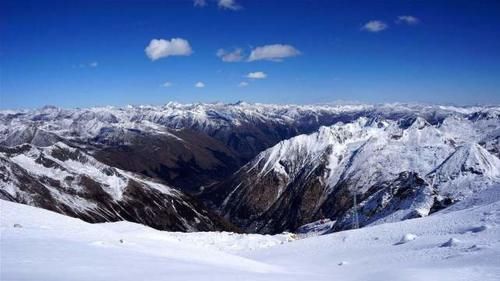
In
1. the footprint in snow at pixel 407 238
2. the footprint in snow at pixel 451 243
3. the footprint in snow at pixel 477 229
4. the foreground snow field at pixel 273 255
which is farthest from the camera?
the footprint in snow at pixel 407 238

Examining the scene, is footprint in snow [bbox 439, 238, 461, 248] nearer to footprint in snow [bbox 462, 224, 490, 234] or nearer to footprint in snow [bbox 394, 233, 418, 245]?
footprint in snow [bbox 394, 233, 418, 245]

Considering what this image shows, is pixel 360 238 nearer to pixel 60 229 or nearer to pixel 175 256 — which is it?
pixel 175 256

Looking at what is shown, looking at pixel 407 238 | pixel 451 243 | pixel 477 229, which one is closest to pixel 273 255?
pixel 407 238

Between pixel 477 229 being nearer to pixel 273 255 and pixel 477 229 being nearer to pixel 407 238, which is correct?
pixel 407 238

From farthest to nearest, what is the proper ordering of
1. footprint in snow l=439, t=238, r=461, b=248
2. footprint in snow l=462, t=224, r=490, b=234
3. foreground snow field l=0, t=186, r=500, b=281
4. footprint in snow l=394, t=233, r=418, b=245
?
footprint in snow l=394, t=233, r=418, b=245 < footprint in snow l=462, t=224, r=490, b=234 < footprint in snow l=439, t=238, r=461, b=248 < foreground snow field l=0, t=186, r=500, b=281

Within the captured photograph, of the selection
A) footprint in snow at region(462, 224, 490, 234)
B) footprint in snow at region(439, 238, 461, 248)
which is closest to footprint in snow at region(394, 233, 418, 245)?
footprint in snow at region(462, 224, 490, 234)

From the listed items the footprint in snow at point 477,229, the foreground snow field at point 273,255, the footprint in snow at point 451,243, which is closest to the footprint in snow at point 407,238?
the foreground snow field at point 273,255

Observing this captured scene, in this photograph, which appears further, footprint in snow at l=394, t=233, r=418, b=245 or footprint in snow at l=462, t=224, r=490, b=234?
footprint in snow at l=394, t=233, r=418, b=245

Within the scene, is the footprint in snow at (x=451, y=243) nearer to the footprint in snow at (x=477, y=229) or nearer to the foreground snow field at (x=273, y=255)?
the foreground snow field at (x=273, y=255)
